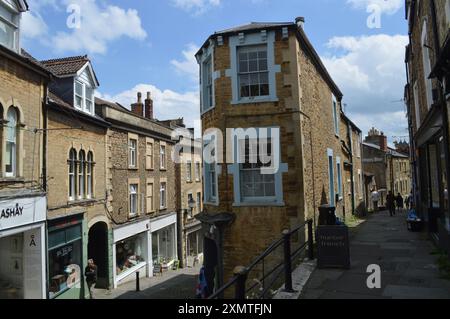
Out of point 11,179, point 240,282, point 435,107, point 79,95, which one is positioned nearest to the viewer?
point 240,282

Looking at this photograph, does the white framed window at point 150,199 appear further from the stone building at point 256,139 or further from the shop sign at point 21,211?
the stone building at point 256,139

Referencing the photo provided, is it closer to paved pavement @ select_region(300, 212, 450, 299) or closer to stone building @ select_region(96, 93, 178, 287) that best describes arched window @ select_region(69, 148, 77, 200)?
stone building @ select_region(96, 93, 178, 287)

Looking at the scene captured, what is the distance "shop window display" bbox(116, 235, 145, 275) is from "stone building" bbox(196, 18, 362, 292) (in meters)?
10.7

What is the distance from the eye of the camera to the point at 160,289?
19.0 meters

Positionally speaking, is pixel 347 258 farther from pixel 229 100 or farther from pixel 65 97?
pixel 65 97

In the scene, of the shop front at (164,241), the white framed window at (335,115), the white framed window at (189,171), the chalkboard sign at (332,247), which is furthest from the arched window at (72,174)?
the white framed window at (189,171)

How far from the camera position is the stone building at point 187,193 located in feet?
90.3

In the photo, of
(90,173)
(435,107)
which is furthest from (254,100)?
(90,173)

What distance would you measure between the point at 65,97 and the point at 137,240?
10.1 meters

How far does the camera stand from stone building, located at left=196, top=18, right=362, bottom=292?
10469 millimetres

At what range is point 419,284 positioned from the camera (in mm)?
6582

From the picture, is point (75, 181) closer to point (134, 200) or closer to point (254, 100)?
point (134, 200)

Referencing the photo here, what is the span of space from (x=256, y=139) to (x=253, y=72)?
2059mm

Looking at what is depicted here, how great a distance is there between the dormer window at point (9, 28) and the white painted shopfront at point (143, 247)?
10.3m
